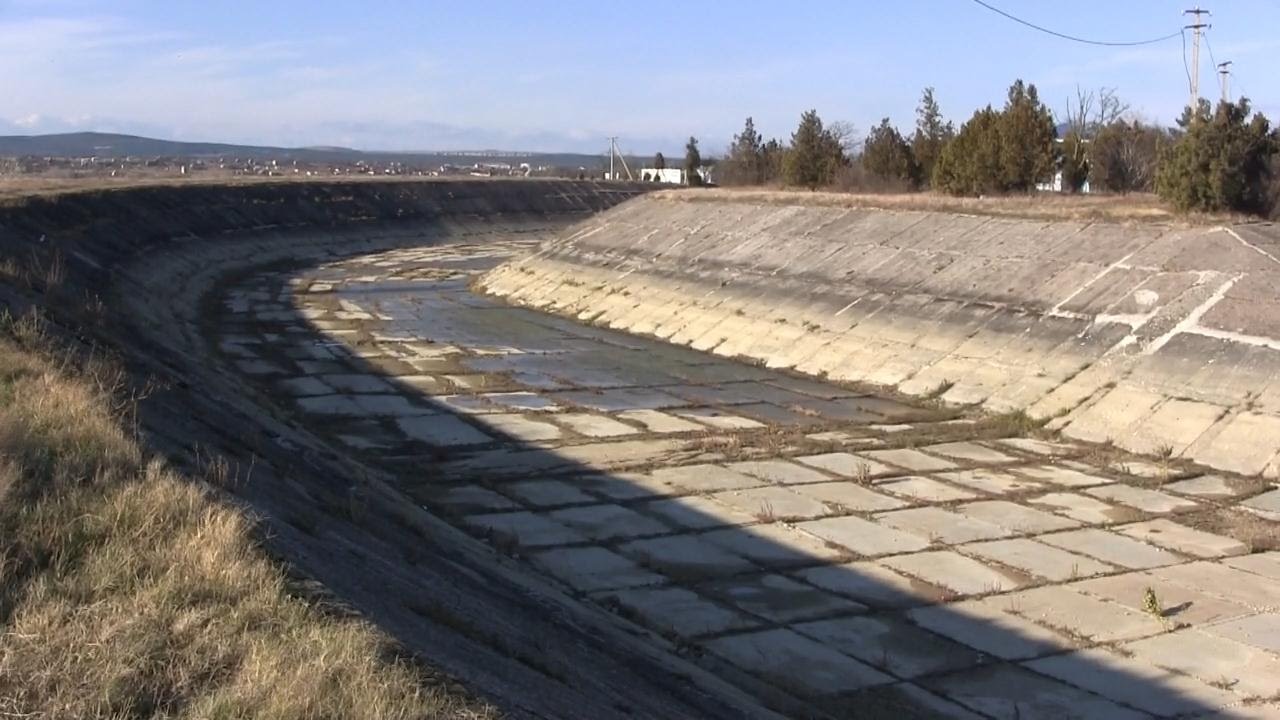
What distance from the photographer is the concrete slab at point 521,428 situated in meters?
20.9

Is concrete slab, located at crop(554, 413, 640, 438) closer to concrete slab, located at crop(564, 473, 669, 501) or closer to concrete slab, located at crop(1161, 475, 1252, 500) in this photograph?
concrete slab, located at crop(564, 473, 669, 501)

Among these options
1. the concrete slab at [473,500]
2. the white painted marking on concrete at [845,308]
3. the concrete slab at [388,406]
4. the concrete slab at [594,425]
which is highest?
the white painted marking on concrete at [845,308]

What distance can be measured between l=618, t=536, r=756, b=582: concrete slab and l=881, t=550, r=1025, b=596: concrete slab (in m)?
1.73

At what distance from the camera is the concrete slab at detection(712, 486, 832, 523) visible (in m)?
16.2

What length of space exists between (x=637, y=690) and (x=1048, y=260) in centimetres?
2153

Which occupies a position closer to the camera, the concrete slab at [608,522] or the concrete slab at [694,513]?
the concrete slab at [608,522]

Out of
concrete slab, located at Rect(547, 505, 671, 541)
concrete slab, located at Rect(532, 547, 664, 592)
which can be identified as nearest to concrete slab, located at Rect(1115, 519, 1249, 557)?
concrete slab, located at Rect(547, 505, 671, 541)

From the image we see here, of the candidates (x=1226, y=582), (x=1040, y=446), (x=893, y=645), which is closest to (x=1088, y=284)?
(x=1040, y=446)

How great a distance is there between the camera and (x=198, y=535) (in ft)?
23.7

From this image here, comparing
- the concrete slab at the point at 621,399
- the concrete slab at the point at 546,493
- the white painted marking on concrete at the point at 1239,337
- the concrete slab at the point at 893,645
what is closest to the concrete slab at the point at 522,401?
the concrete slab at the point at 621,399

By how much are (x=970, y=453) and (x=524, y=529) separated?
26.3 ft

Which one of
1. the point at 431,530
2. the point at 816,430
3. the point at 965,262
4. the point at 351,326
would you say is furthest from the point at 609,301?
the point at 431,530

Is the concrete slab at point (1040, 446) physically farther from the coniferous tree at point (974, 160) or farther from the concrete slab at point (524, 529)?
the coniferous tree at point (974, 160)

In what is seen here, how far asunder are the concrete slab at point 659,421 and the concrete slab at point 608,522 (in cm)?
526
